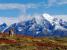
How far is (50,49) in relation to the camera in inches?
1996

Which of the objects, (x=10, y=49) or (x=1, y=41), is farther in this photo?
(x=1, y=41)

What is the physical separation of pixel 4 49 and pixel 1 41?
11176mm

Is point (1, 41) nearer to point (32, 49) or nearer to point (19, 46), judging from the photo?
point (19, 46)

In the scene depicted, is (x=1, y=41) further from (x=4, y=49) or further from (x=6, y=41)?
(x=4, y=49)

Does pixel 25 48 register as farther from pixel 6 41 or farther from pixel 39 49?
pixel 6 41

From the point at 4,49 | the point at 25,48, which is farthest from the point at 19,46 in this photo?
the point at 4,49

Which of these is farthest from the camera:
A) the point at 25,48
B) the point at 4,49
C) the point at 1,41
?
the point at 1,41

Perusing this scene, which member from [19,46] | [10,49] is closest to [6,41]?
[19,46]

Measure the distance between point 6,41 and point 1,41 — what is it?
1.20 metres

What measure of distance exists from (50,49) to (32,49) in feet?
11.9

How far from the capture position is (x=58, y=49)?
51.8m

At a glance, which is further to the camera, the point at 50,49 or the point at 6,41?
the point at 6,41

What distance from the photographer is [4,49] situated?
46.7 metres

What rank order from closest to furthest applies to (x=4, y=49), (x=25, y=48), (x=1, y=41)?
(x=4, y=49), (x=25, y=48), (x=1, y=41)
